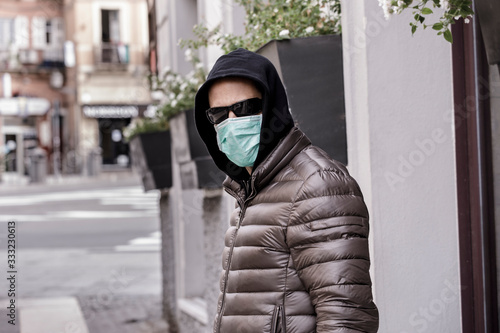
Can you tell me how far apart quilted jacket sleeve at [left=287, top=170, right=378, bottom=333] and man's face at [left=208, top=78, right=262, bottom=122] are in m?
0.35

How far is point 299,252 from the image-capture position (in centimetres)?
201

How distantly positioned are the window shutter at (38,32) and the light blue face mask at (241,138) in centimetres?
3921

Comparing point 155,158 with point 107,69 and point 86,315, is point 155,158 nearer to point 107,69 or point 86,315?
point 86,315

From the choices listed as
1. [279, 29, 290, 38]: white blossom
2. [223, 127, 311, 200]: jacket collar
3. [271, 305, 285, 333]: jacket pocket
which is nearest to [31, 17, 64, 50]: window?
[279, 29, 290, 38]: white blossom

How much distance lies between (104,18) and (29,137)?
7436 mm

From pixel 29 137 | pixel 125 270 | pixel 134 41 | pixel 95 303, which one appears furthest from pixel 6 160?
pixel 95 303

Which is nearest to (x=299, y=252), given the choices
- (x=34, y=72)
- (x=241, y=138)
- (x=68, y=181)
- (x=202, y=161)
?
(x=241, y=138)

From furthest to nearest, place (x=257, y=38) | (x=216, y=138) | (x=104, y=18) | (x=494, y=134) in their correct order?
(x=104, y=18)
(x=257, y=38)
(x=494, y=134)
(x=216, y=138)

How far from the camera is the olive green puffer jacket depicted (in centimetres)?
193

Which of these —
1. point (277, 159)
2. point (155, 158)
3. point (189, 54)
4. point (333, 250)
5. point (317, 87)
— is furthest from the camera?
point (155, 158)

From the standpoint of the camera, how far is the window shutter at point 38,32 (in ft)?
130

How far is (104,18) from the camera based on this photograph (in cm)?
3788

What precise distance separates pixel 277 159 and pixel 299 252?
0.96 feet

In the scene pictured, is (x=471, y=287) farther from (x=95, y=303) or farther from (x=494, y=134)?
(x=95, y=303)
